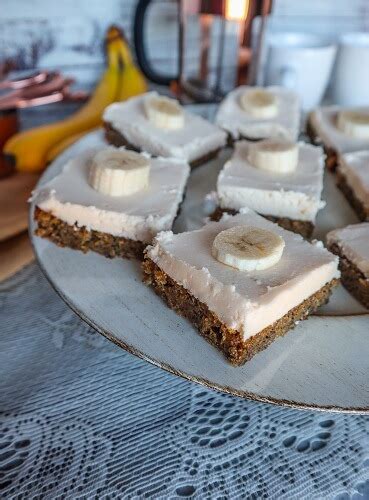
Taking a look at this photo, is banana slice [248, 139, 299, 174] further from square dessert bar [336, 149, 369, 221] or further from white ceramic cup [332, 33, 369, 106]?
white ceramic cup [332, 33, 369, 106]

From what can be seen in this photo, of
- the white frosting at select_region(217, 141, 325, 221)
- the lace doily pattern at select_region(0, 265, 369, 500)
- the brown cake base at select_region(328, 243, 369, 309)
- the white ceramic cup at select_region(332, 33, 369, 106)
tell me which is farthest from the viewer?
the white ceramic cup at select_region(332, 33, 369, 106)

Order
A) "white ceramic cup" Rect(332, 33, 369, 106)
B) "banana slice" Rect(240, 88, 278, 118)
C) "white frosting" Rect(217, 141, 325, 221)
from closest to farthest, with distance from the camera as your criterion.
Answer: "white frosting" Rect(217, 141, 325, 221)
"banana slice" Rect(240, 88, 278, 118)
"white ceramic cup" Rect(332, 33, 369, 106)

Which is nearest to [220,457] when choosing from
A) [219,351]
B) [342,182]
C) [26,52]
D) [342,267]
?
[219,351]

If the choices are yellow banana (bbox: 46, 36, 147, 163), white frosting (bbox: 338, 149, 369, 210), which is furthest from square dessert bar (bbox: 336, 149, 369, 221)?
yellow banana (bbox: 46, 36, 147, 163)

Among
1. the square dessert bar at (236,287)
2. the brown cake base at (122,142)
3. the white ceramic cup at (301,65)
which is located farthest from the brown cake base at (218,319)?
the white ceramic cup at (301,65)

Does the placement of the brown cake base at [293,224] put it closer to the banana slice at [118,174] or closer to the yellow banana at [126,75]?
the banana slice at [118,174]

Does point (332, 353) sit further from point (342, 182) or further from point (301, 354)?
point (342, 182)

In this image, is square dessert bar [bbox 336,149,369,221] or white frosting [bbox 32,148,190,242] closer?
white frosting [bbox 32,148,190,242]

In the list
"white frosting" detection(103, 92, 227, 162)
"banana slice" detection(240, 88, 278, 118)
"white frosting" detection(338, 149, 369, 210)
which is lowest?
"white frosting" detection(338, 149, 369, 210)

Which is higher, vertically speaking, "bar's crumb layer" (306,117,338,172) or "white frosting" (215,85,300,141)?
"white frosting" (215,85,300,141)
